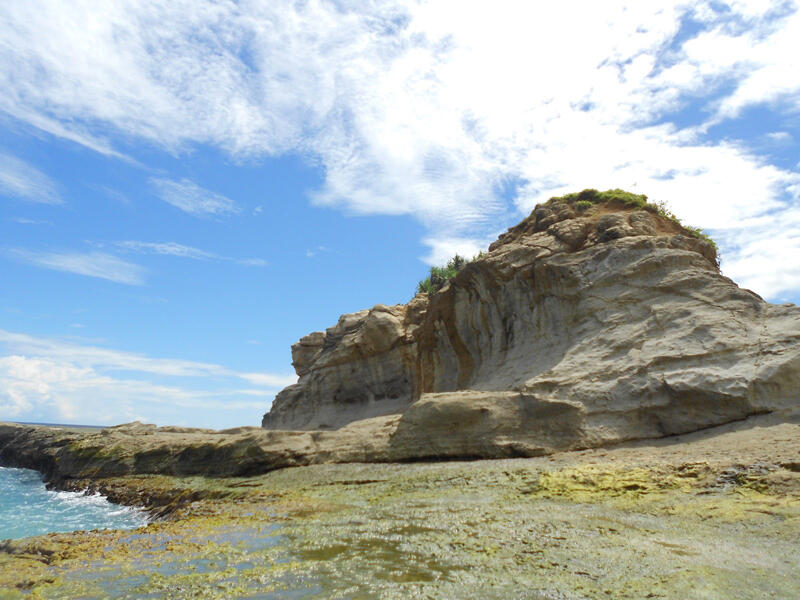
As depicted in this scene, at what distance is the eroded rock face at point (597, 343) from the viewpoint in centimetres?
1446

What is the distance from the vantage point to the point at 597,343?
1761 centimetres

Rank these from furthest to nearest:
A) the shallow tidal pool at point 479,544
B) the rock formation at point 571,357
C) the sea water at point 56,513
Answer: the sea water at point 56,513, the rock formation at point 571,357, the shallow tidal pool at point 479,544

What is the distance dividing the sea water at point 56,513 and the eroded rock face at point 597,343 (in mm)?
8908

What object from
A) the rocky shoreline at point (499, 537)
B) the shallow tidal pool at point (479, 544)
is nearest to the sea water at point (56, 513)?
the rocky shoreline at point (499, 537)

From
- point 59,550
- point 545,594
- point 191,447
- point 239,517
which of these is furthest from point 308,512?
point 191,447

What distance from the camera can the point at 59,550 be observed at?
31.3ft

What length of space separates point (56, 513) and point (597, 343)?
1928 cm

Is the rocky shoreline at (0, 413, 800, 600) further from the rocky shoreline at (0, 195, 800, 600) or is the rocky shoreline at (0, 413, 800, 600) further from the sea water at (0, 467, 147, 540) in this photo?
the sea water at (0, 467, 147, 540)

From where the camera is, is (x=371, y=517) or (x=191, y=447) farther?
(x=191, y=447)

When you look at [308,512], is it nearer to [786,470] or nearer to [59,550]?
[59,550]

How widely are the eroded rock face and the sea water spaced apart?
8908mm

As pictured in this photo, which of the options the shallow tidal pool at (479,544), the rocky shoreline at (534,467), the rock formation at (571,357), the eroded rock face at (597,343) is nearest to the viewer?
the shallow tidal pool at (479,544)

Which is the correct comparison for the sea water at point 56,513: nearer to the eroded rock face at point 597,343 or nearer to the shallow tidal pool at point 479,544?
the shallow tidal pool at point 479,544

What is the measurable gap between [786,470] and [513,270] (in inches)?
535
